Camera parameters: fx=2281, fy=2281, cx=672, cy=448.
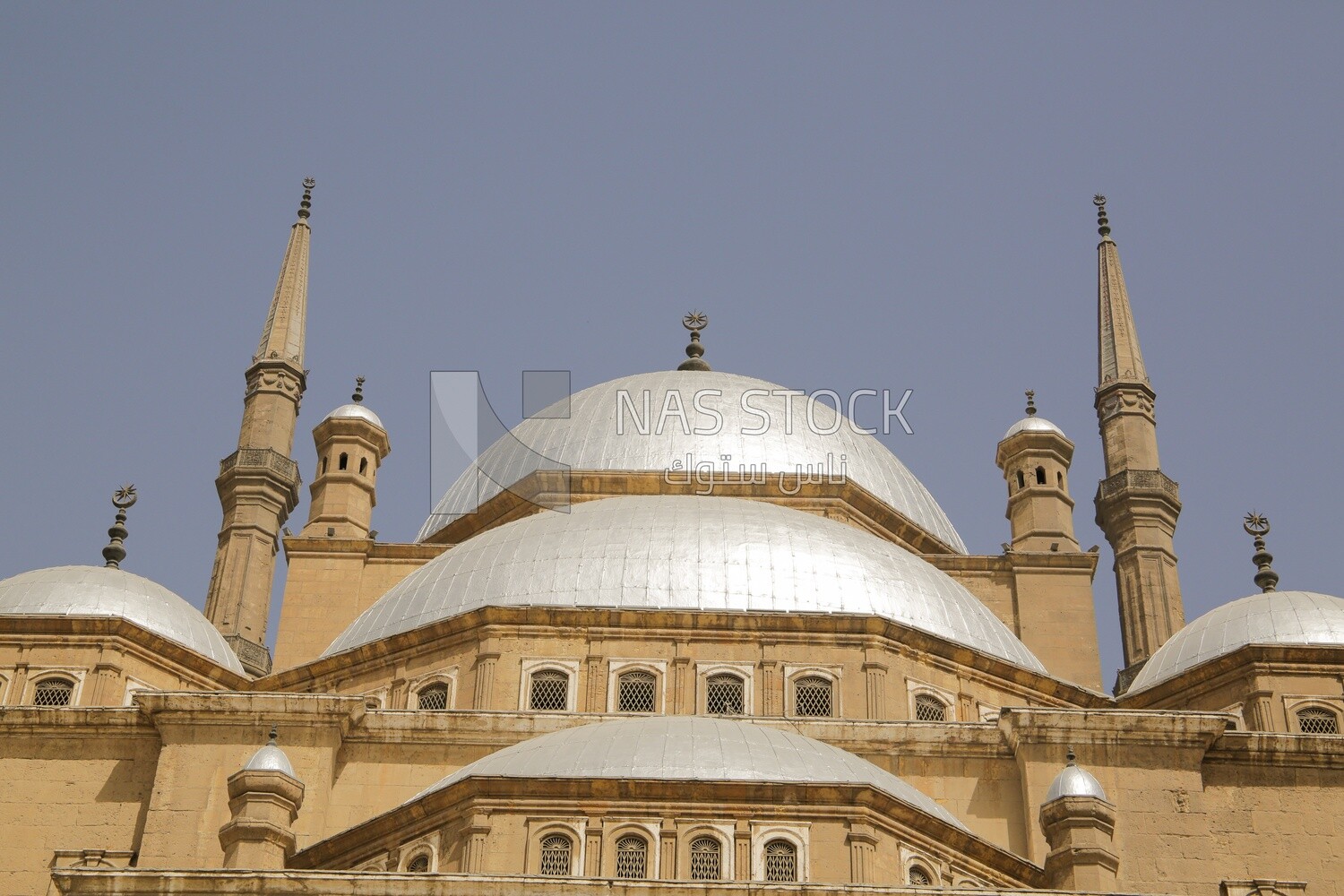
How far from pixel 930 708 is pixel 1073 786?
198 inches

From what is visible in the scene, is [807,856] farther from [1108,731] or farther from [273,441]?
[273,441]

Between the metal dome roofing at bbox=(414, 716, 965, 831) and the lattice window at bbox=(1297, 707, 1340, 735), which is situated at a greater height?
the lattice window at bbox=(1297, 707, 1340, 735)

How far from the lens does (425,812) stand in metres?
19.5

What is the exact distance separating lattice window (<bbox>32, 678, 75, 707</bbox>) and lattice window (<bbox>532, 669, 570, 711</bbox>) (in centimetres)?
526

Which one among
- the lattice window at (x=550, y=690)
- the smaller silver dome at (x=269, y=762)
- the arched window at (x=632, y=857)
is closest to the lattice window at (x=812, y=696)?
the lattice window at (x=550, y=690)

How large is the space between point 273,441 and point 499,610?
10.9 metres

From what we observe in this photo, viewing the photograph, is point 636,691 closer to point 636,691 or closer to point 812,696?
point 636,691

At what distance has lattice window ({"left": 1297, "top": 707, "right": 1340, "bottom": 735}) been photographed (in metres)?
24.7

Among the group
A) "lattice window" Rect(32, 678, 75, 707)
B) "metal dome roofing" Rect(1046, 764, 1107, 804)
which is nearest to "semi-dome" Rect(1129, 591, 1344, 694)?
"metal dome roofing" Rect(1046, 764, 1107, 804)

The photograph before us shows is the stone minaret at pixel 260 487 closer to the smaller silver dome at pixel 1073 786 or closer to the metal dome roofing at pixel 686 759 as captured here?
the metal dome roofing at pixel 686 759

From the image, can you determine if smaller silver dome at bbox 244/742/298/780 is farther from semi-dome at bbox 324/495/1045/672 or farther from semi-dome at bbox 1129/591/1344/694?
semi-dome at bbox 1129/591/1344/694

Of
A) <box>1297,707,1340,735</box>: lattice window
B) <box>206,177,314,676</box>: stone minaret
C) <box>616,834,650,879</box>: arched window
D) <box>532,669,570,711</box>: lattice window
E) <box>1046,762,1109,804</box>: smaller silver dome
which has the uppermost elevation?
<box>206,177,314,676</box>: stone minaret

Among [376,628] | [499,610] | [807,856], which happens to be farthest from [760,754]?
[376,628]

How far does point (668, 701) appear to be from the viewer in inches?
935
